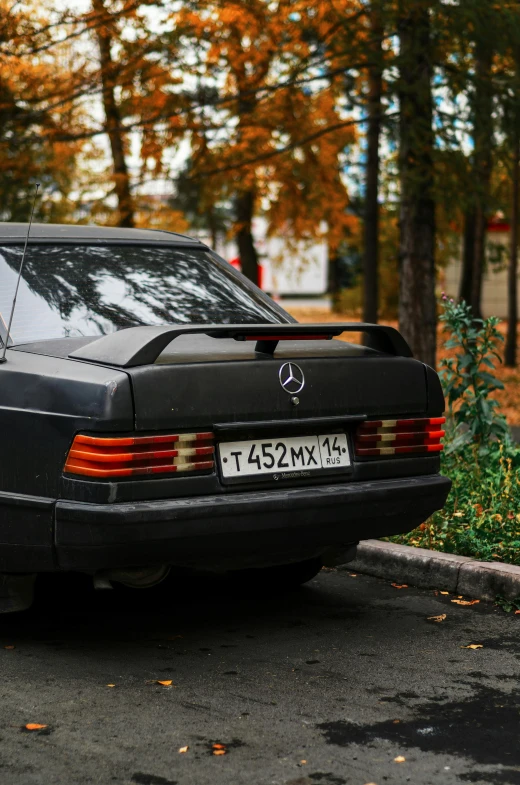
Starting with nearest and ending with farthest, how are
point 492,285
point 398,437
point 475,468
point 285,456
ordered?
point 285,456 → point 398,437 → point 475,468 → point 492,285

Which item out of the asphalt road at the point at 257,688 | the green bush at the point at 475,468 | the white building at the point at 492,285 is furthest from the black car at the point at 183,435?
the white building at the point at 492,285

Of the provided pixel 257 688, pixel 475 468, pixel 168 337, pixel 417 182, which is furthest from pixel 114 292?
pixel 417 182

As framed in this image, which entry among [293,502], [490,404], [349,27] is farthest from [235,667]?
[349,27]

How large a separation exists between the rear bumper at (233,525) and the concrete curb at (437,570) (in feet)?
2.72

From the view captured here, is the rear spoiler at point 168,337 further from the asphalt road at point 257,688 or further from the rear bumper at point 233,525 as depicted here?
the asphalt road at point 257,688

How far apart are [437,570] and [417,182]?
5.90m

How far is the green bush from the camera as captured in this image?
18.5 ft

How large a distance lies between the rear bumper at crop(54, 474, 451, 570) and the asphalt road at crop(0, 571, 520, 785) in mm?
419

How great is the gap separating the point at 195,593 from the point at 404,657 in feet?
4.39

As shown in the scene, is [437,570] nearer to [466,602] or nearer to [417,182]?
[466,602]

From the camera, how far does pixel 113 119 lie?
49.5 feet

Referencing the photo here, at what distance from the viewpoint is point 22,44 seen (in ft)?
38.3

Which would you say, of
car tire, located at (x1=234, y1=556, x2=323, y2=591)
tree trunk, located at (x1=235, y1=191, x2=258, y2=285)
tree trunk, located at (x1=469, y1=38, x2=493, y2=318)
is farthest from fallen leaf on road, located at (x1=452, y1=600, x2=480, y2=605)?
tree trunk, located at (x1=235, y1=191, x2=258, y2=285)

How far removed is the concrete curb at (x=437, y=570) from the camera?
200 inches
